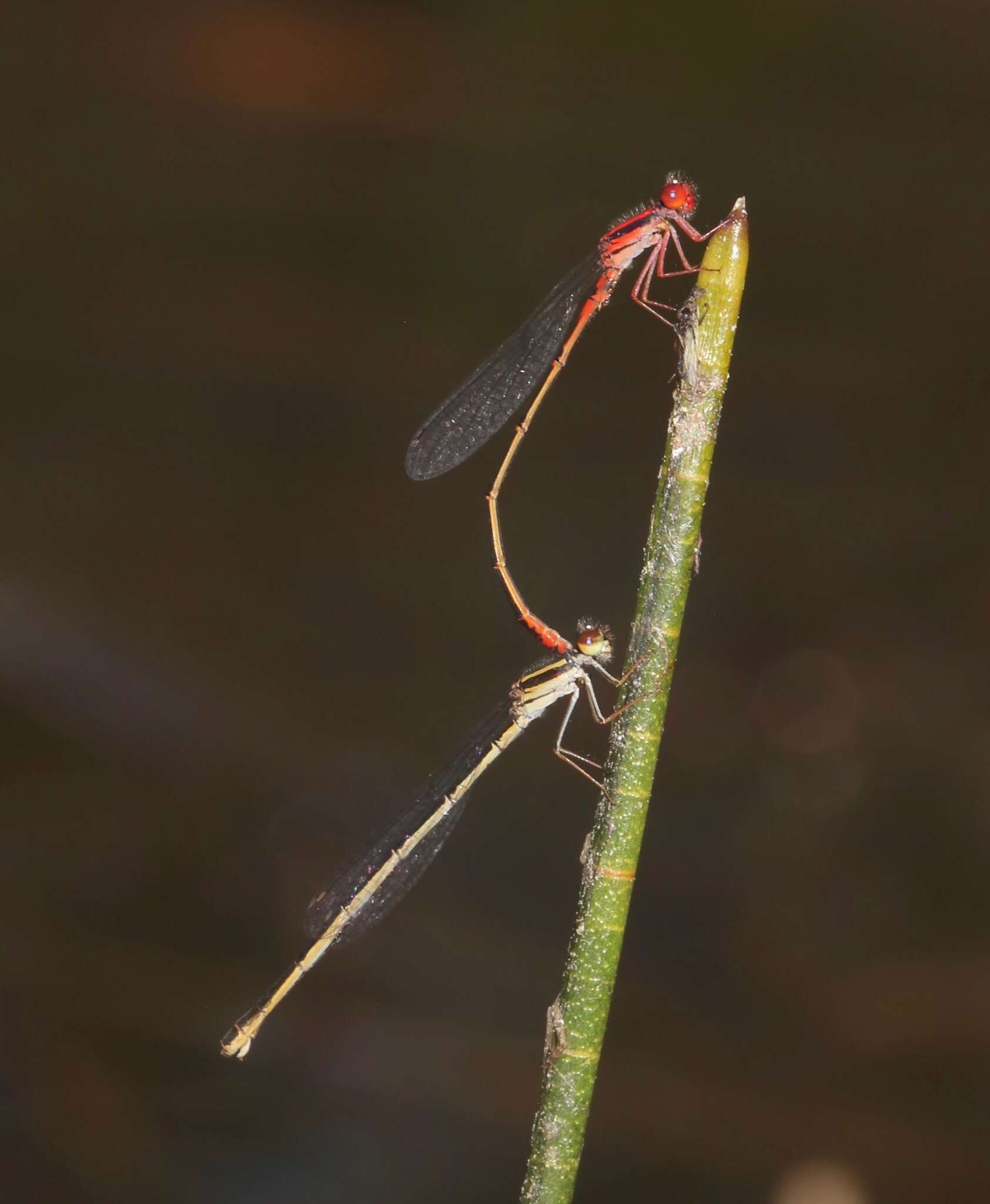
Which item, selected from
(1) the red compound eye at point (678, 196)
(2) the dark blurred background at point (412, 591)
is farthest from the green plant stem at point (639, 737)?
(2) the dark blurred background at point (412, 591)

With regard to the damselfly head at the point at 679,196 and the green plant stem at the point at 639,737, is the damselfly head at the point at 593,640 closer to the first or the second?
the damselfly head at the point at 679,196

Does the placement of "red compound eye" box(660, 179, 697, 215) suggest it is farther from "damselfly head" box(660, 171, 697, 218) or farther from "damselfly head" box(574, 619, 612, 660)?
"damselfly head" box(574, 619, 612, 660)

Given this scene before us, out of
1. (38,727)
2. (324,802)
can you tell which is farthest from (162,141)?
(324,802)

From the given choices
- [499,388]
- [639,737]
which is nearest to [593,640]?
[499,388]

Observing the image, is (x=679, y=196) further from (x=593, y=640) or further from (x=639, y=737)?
(x=639, y=737)

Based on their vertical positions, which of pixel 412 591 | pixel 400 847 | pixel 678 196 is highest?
pixel 678 196

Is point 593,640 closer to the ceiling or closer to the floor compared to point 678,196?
closer to the floor

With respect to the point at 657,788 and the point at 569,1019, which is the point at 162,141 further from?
the point at 569,1019
